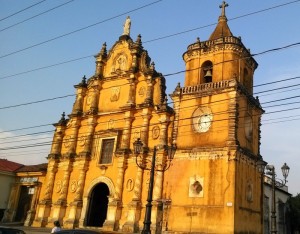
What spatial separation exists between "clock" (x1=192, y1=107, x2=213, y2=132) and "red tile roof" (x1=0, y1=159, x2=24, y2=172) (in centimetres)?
1910

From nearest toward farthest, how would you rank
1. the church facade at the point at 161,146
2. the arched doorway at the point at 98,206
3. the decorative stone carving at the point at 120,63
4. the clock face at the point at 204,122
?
the church facade at the point at 161,146, the clock face at the point at 204,122, the arched doorway at the point at 98,206, the decorative stone carving at the point at 120,63

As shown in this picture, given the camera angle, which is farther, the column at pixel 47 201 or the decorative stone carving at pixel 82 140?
the decorative stone carving at pixel 82 140

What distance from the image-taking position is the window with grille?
26.3 metres

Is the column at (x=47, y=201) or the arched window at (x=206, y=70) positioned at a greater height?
the arched window at (x=206, y=70)

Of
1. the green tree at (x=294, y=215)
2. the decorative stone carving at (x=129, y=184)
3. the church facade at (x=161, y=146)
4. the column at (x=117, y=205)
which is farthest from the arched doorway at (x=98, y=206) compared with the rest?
the green tree at (x=294, y=215)

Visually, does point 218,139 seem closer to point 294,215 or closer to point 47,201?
point 47,201

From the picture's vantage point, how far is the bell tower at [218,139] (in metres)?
19.9

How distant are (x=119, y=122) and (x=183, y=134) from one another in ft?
19.7

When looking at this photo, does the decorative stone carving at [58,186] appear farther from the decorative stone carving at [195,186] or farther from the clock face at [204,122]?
the clock face at [204,122]

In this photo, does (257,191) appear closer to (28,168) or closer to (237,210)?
(237,210)

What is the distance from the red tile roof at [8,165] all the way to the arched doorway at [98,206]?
10.7 metres

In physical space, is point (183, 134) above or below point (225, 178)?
above

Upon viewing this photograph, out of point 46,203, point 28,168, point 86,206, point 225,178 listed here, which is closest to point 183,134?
point 225,178

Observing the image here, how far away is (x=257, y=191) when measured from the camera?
22875mm
